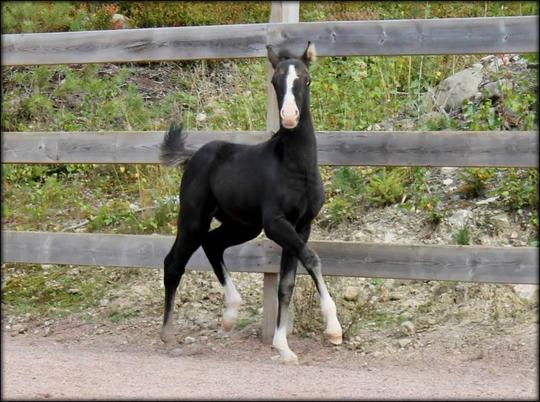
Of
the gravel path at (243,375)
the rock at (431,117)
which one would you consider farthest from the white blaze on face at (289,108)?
the rock at (431,117)

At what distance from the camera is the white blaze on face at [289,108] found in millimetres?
5031

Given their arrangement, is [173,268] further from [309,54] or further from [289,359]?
[309,54]

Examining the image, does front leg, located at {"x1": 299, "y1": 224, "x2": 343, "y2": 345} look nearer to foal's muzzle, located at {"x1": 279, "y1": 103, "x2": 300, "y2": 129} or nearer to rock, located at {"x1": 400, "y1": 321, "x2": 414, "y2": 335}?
foal's muzzle, located at {"x1": 279, "y1": 103, "x2": 300, "y2": 129}

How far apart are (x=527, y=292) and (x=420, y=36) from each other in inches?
75.8

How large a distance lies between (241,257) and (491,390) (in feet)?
6.75

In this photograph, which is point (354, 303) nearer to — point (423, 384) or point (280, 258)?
point (280, 258)

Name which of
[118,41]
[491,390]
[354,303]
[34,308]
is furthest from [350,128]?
[491,390]

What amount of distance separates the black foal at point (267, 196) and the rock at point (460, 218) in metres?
1.74

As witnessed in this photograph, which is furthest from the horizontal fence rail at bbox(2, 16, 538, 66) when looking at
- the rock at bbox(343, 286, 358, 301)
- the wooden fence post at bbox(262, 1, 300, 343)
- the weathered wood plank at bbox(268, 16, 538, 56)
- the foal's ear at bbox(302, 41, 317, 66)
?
the rock at bbox(343, 286, 358, 301)

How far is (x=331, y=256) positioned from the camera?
5.96m

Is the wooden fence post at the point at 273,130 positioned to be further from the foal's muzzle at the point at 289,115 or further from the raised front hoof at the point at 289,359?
the foal's muzzle at the point at 289,115

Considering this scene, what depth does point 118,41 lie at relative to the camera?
20.6ft

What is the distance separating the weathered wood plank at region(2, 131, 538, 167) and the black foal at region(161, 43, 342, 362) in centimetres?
30

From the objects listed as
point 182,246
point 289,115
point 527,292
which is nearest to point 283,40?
point 289,115
